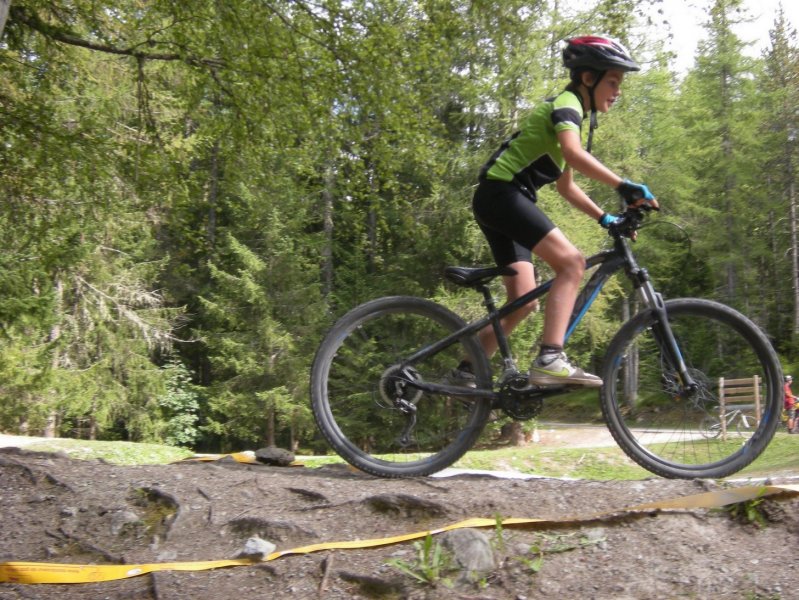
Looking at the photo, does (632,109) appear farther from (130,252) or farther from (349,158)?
(349,158)

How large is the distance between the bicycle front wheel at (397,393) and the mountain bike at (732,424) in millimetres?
1126

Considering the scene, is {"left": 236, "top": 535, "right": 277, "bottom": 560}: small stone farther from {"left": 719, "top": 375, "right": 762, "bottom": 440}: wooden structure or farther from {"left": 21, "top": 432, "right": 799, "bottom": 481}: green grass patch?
{"left": 21, "top": 432, "right": 799, "bottom": 481}: green grass patch

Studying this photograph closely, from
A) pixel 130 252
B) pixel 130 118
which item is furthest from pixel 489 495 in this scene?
pixel 130 252

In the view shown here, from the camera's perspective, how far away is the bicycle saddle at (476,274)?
12.7 feet

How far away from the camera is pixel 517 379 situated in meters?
3.80

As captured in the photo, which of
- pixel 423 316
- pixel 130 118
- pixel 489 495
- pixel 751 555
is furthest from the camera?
pixel 130 118

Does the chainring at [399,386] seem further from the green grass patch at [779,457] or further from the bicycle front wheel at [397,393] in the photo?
the green grass patch at [779,457]

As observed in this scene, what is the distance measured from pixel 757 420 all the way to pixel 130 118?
15854 millimetres


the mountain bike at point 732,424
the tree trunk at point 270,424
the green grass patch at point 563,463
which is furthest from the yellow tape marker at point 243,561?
the tree trunk at point 270,424

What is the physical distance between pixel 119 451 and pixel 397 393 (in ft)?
26.6

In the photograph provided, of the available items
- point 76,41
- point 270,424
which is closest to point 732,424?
point 76,41

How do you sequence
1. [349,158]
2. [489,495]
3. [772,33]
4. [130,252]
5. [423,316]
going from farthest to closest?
[772,33], [130,252], [349,158], [423,316], [489,495]

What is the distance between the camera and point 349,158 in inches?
407

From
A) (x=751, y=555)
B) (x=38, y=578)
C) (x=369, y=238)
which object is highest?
(x=369, y=238)
